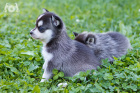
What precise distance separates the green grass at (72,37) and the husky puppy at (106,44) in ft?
0.77

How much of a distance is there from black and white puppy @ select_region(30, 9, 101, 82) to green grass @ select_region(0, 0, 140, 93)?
225 millimetres

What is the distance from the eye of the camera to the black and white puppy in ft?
14.7

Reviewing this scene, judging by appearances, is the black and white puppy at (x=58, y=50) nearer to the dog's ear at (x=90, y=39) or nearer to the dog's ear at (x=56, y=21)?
the dog's ear at (x=56, y=21)

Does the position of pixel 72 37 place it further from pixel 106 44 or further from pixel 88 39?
pixel 106 44

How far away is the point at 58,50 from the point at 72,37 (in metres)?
1.64

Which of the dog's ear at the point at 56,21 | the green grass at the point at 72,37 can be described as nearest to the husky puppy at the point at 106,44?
the green grass at the point at 72,37

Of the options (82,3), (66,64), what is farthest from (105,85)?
(82,3)

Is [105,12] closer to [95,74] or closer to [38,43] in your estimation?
[38,43]

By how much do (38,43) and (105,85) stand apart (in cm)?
277

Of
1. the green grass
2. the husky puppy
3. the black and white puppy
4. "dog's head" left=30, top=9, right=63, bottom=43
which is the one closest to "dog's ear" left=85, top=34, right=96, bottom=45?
the husky puppy

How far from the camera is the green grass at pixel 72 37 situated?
4051 millimetres

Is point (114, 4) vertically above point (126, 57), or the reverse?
point (114, 4)

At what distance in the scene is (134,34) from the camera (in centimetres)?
686

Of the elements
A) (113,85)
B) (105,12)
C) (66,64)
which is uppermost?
(105,12)
